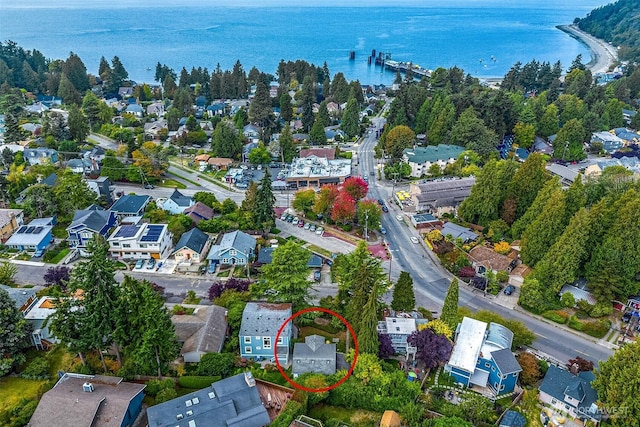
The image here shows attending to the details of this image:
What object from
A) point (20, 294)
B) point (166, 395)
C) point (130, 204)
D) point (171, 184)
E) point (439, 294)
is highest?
point (166, 395)

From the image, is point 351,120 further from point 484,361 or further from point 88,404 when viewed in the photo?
point 88,404

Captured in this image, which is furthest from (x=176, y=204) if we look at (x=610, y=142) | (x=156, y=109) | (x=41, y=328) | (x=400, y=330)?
(x=610, y=142)

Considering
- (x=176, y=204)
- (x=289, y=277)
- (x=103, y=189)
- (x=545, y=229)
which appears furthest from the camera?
(x=103, y=189)

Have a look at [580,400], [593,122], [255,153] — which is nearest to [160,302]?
[580,400]

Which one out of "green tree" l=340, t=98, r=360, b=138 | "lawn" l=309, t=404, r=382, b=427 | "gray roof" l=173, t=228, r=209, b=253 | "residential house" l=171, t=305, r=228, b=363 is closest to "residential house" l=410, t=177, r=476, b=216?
"gray roof" l=173, t=228, r=209, b=253

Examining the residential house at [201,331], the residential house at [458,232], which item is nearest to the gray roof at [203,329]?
the residential house at [201,331]

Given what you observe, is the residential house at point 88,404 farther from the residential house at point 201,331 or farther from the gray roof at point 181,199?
the gray roof at point 181,199

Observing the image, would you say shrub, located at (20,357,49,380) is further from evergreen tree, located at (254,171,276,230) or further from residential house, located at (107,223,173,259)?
evergreen tree, located at (254,171,276,230)
